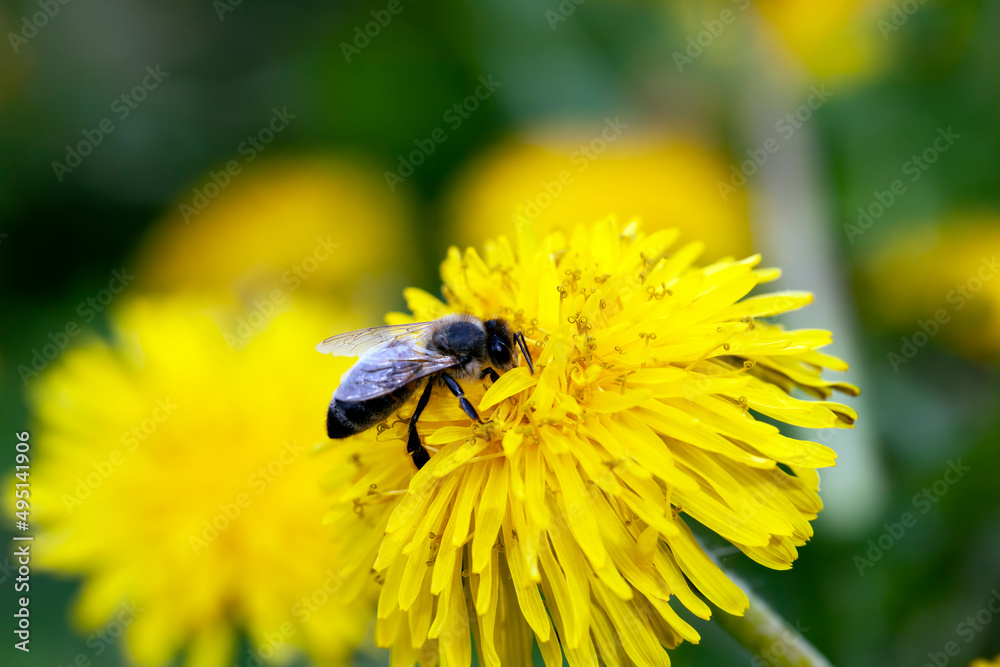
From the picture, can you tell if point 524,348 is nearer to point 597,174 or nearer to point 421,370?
point 421,370

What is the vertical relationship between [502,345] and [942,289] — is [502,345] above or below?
above

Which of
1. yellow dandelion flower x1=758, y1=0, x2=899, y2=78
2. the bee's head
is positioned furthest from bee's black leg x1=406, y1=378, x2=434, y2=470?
yellow dandelion flower x1=758, y1=0, x2=899, y2=78

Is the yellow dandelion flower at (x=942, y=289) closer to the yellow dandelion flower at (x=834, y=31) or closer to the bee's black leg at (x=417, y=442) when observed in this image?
the yellow dandelion flower at (x=834, y=31)

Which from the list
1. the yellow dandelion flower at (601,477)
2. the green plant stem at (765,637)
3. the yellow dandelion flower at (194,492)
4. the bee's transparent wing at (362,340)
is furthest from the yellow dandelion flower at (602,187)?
the green plant stem at (765,637)

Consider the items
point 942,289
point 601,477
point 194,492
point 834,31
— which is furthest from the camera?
point 834,31

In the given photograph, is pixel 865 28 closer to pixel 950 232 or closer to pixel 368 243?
pixel 950 232

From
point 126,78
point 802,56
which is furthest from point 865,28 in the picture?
point 126,78

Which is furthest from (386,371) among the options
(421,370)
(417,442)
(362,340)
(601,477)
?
(601,477)

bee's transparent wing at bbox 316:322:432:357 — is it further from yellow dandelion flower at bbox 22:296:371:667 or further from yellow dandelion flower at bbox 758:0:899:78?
yellow dandelion flower at bbox 758:0:899:78
